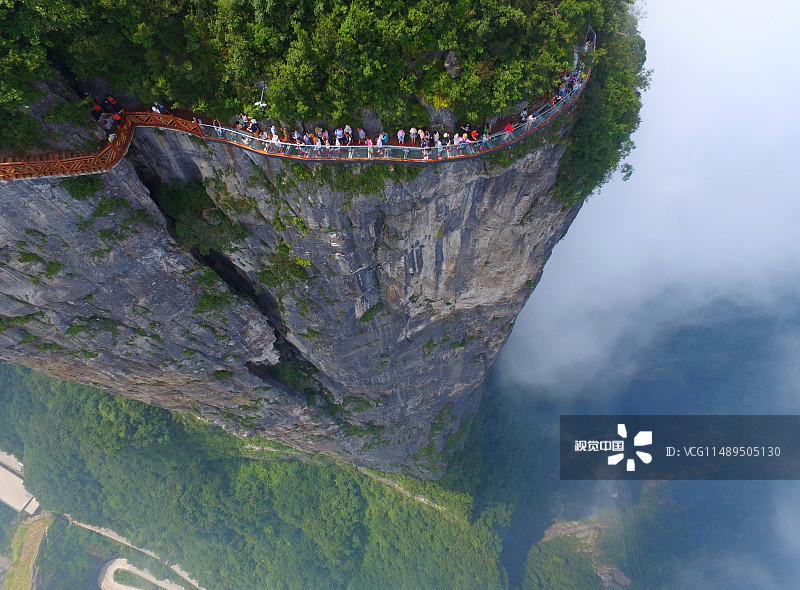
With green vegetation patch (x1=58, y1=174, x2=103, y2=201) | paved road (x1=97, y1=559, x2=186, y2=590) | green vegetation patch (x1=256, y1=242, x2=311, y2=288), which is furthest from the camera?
paved road (x1=97, y1=559, x2=186, y2=590)

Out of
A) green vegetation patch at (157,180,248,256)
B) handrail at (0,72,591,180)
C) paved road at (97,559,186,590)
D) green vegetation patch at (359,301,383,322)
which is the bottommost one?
paved road at (97,559,186,590)

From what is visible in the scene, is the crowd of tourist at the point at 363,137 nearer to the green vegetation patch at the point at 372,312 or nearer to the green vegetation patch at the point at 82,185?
the green vegetation patch at the point at 82,185

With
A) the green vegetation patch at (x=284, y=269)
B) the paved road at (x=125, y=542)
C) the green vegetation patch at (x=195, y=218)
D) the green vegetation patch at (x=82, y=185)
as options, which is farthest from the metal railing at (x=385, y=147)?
the paved road at (x=125, y=542)

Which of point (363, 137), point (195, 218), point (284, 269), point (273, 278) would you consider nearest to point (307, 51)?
point (363, 137)

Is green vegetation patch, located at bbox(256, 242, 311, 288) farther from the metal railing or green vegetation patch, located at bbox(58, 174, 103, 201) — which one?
green vegetation patch, located at bbox(58, 174, 103, 201)

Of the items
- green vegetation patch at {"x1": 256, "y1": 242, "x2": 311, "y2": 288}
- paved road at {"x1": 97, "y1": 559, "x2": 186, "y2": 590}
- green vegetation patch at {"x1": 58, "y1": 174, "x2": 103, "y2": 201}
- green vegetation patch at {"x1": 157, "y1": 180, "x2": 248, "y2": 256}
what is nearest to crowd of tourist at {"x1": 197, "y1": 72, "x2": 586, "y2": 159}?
green vegetation patch at {"x1": 157, "y1": 180, "x2": 248, "y2": 256}

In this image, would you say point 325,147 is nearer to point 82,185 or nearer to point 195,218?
point 195,218

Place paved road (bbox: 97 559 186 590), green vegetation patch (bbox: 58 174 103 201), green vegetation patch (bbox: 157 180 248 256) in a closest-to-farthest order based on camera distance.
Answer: green vegetation patch (bbox: 58 174 103 201)
green vegetation patch (bbox: 157 180 248 256)
paved road (bbox: 97 559 186 590)

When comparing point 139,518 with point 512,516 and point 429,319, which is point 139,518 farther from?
point 429,319
